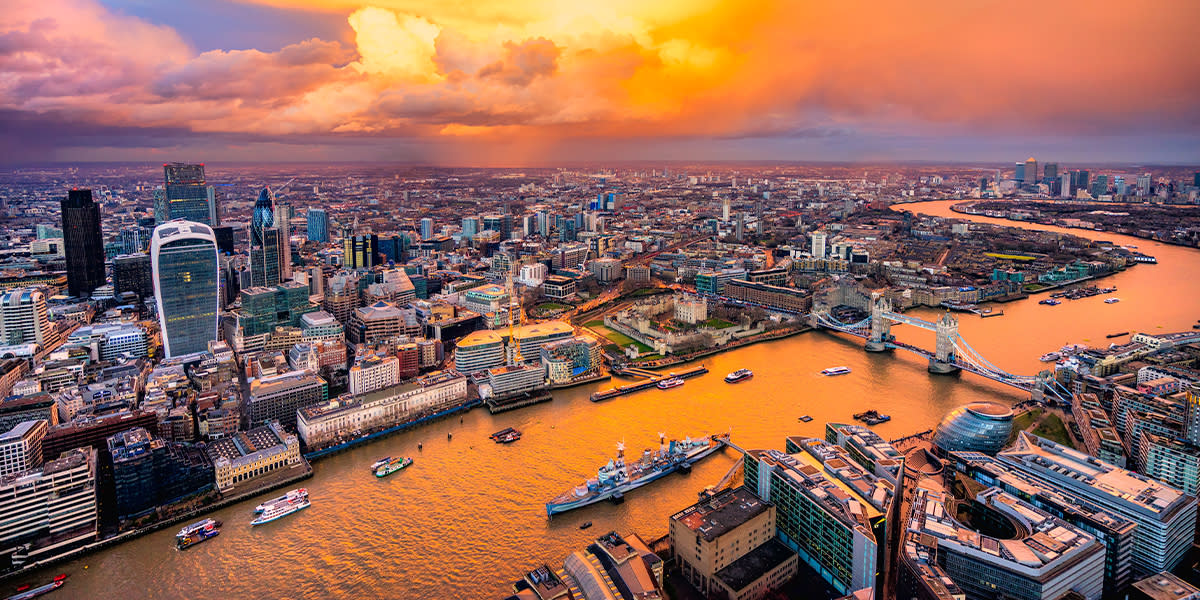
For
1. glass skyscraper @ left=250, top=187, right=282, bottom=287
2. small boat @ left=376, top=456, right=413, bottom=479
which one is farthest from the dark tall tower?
small boat @ left=376, top=456, right=413, bottom=479

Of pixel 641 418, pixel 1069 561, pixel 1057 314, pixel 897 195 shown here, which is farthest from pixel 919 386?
pixel 897 195

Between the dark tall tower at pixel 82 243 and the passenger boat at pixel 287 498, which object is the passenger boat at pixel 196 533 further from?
the dark tall tower at pixel 82 243

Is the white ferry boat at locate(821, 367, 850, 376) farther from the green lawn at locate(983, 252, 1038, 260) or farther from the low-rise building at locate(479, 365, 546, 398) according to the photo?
the green lawn at locate(983, 252, 1038, 260)

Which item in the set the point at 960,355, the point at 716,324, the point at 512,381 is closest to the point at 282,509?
the point at 512,381

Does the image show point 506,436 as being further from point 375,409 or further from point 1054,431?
point 1054,431

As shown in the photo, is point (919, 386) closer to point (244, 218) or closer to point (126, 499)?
point (126, 499)
